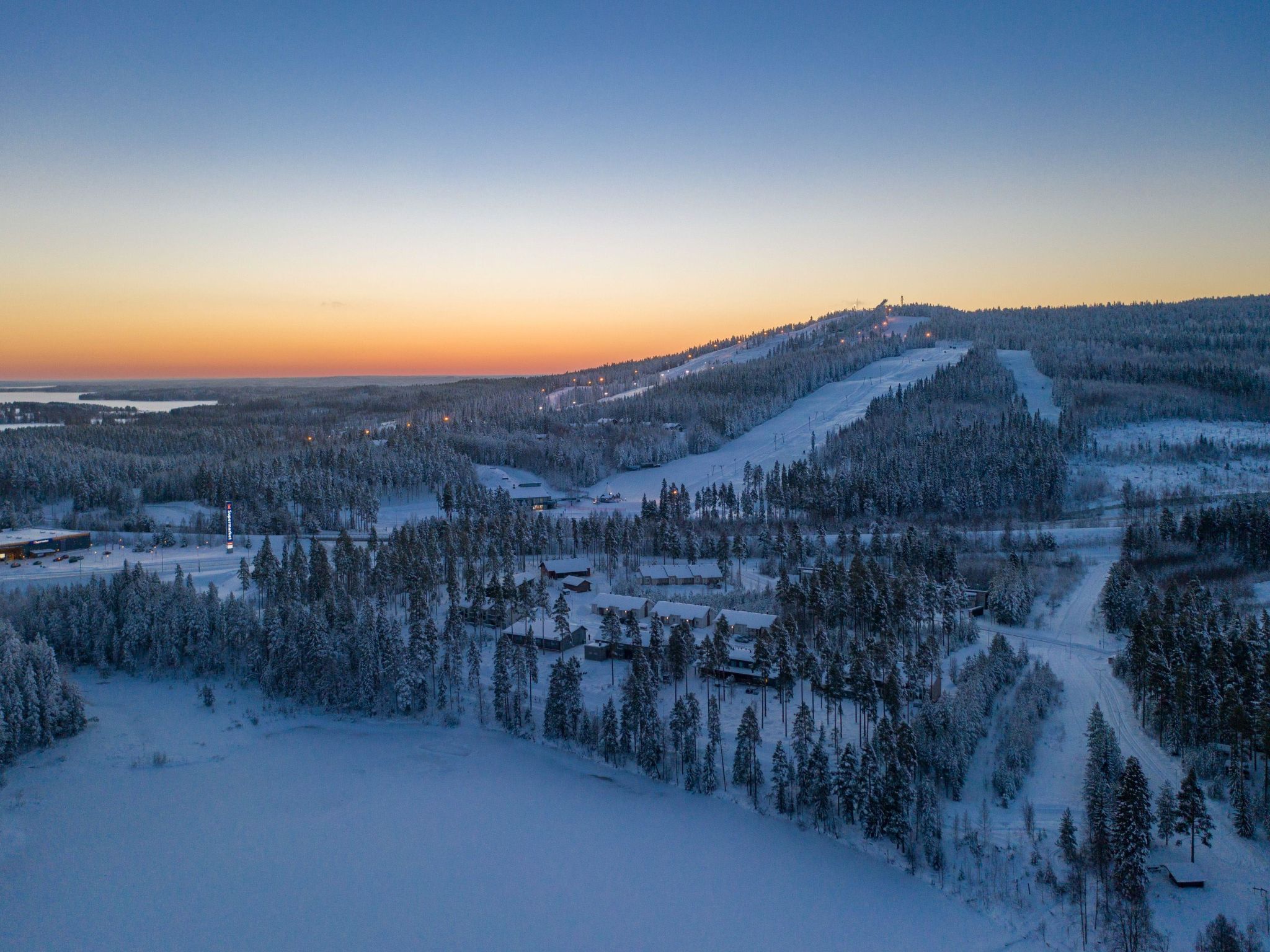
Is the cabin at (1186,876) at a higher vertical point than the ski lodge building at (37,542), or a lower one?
lower

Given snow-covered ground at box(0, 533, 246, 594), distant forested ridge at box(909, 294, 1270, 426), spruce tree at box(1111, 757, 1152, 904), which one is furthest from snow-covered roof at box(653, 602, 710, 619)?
distant forested ridge at box(909, 294, 1270, 426)

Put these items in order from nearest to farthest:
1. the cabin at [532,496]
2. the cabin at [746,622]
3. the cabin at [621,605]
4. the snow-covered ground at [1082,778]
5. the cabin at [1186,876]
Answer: the snow-covered ground at [1082,778] → the cabin at [1186,876] → the cabin at [746,622] → the cabin at [621,605] → the cabin at [532,496]

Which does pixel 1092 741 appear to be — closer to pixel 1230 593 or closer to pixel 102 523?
pixel 1230 593

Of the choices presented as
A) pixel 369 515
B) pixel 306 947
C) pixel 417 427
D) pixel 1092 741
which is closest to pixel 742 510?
pixel 369 515

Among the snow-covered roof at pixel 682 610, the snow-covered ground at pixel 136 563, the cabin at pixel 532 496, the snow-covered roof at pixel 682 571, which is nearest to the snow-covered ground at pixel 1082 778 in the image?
the snow-covered roof at pixel 682 610

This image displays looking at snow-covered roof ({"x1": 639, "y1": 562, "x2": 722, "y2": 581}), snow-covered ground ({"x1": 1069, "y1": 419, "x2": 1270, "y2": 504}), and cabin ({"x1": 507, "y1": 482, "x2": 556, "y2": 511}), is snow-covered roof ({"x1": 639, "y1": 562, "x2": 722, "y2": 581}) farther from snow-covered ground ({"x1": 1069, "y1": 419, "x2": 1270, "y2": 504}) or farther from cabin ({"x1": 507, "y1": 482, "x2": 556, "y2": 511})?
snow-covered ground ({"x1": 1069, "y1": 419, "x2": 1270, "y2": 504})

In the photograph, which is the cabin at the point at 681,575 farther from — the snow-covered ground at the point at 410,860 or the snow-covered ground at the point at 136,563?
the snow-covered ground at the point at 136,563

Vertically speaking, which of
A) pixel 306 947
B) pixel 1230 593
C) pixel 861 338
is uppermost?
pixel 861 338
